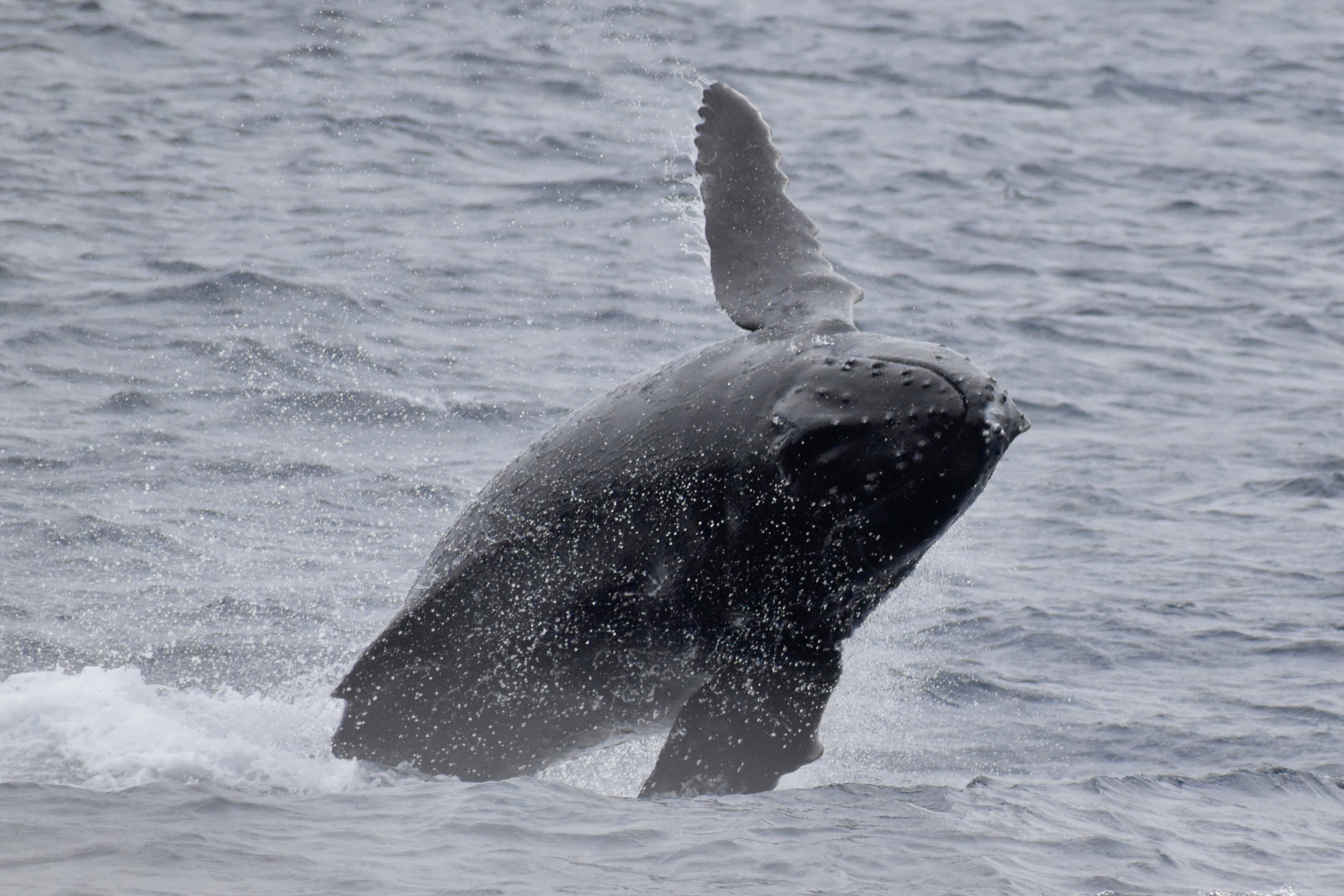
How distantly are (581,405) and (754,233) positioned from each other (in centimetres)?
664

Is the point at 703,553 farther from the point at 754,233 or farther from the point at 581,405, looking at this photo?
the point at 581,405

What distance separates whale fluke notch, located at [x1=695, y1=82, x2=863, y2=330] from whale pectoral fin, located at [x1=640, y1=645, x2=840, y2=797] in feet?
6.42

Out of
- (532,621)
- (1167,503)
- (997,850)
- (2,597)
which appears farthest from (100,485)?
(1167,503)

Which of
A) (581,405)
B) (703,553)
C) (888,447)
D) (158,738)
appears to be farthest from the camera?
(581,405)

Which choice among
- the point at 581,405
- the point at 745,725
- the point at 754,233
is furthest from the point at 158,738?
the point at 581,405

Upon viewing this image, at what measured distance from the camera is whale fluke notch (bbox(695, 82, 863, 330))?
32.9 feet

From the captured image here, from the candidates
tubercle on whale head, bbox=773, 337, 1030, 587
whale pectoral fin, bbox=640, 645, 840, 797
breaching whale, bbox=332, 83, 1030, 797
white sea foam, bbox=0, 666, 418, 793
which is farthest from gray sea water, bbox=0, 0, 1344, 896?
tubercle on whale head, bbox=773, 337, 1030, 587

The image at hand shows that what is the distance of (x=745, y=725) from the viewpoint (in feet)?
30.4

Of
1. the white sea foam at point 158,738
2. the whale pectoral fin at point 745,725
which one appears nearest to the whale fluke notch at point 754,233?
the whale pectoral fin at point 745,725

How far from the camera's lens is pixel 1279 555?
16.8m

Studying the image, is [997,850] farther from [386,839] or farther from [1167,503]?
[1167,503]

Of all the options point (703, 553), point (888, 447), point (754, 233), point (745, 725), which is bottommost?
point (745, 725)

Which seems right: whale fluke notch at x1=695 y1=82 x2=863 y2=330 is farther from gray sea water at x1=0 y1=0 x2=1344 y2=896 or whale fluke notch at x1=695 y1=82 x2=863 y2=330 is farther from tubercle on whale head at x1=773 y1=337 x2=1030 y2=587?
gray sea water at x1=0 y1=0 x2=1344 y2=896

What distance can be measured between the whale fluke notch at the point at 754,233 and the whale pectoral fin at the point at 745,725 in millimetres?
1955
